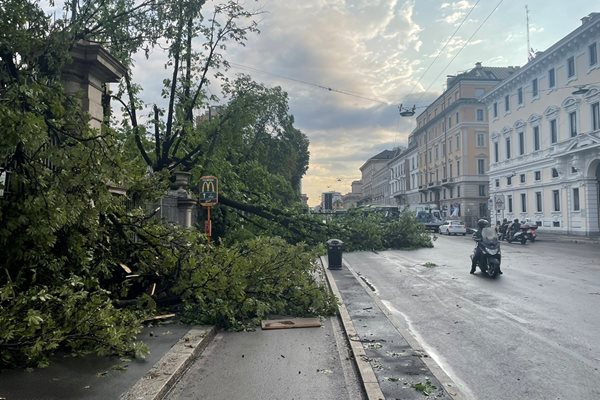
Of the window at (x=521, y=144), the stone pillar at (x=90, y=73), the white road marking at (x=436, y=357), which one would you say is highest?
the window at (x=521, y=144)

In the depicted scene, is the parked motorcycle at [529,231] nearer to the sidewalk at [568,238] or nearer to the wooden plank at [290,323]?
the sidewalk at [568,238]

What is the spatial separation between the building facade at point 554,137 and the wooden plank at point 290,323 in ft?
94.9

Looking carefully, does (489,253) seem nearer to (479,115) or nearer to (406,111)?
(406,111)

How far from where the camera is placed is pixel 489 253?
1430cm

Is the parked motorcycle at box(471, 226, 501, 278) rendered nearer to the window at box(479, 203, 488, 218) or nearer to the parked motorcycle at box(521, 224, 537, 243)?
the parked motorcycle at box(521, 224, 537, 243)

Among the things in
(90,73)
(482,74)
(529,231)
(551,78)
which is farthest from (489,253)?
(482,74)

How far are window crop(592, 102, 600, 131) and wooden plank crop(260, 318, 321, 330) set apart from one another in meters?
32.0

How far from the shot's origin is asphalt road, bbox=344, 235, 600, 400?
547 cm

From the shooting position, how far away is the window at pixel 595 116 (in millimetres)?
33062

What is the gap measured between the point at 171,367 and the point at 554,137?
1584 inches

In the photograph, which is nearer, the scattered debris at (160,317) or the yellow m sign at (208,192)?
the scattered debris at (160,317)

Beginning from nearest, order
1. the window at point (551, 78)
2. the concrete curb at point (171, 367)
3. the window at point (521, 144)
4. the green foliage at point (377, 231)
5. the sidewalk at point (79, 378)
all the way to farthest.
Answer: the sidewalk at point (79, 378), the concrete curb at point (171, 367), the green foliage at point (377, 231), the window at point (551, 78), the window at point (521, 144)

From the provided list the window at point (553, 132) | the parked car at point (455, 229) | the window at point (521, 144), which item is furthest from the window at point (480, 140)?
the window at point (553, 132)

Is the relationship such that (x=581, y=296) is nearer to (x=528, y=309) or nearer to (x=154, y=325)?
(x=528, y=309)
